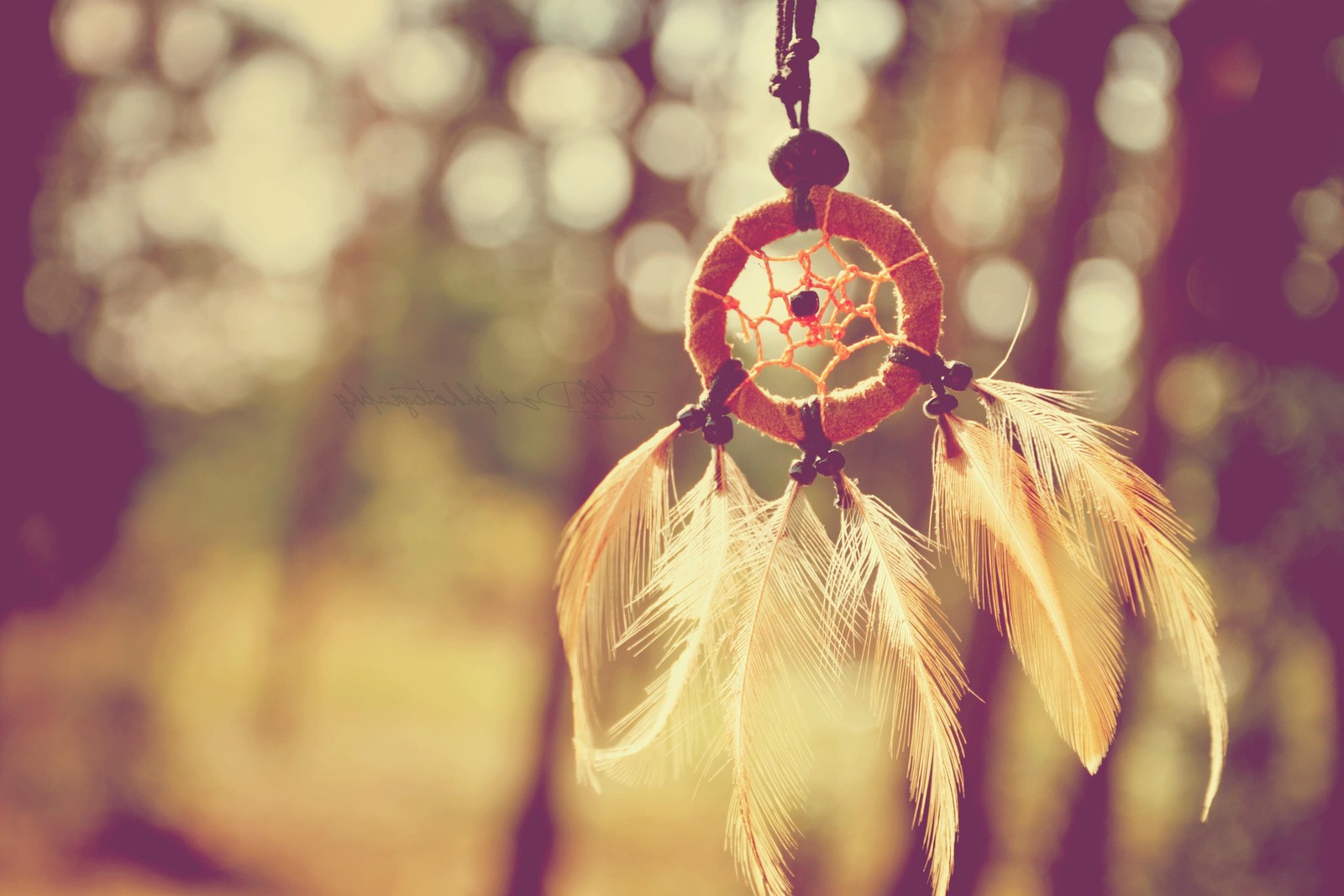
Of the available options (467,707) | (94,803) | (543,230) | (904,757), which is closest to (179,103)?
(543,230)

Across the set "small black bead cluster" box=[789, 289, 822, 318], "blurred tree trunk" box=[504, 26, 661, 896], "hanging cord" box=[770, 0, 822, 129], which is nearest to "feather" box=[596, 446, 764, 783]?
"small black bead cluster" box=[789, 289, 822, 318]

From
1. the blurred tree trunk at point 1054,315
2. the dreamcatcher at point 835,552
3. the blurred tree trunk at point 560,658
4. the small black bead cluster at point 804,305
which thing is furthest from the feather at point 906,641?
the blurred tree trunk at point 560,658

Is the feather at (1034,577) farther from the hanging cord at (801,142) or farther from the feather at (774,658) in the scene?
the hanging cord at (801,142)

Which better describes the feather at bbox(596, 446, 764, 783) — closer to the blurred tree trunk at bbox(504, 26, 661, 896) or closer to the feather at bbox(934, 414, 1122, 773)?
the feather at bbox(934, 414, 1122, 773)

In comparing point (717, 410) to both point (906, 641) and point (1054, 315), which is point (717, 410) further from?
point (1054, 315)

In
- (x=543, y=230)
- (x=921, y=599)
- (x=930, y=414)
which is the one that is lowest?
(x=921, y=599)

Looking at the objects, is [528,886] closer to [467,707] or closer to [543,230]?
[543,230]
